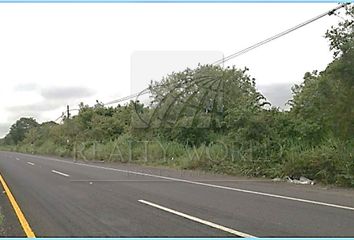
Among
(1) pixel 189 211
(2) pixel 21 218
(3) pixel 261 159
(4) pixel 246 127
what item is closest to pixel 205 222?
(1) pixel 189 211

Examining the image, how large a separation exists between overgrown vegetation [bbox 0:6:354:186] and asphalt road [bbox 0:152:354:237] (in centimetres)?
259

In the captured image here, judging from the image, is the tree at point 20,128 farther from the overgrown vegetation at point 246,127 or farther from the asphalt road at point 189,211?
the asphalt road at point 189,211

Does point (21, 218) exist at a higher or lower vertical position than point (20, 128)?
lower

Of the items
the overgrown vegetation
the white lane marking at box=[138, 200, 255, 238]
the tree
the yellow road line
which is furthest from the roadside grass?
the tree

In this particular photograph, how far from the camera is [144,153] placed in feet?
103

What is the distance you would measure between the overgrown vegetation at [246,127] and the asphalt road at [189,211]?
8.51 ft

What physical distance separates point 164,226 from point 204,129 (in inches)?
831

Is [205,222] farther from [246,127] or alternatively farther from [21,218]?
[246,127]

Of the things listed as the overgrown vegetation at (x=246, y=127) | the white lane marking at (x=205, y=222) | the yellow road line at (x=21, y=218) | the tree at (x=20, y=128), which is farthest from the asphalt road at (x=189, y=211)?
the tree at (x=20, y=128)

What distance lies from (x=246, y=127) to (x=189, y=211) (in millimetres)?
11103

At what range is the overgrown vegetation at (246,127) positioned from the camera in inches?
641

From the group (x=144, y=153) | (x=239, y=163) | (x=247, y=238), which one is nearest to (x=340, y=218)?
(x=247, y=238)

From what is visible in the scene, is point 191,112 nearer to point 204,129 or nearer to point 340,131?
point 204,129

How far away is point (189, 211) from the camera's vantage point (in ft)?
30.2
